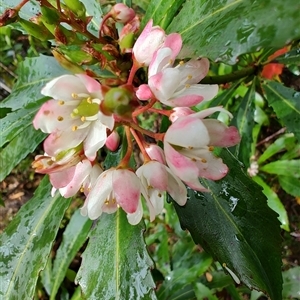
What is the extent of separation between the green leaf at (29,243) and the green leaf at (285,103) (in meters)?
0.60

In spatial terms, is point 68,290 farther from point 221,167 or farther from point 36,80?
point 221,167

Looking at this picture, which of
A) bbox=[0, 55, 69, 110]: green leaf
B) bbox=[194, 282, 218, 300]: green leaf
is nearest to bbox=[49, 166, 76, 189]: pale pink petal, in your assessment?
bbox=[0, 55, 69, 110]: green leaf

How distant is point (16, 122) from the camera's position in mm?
1043

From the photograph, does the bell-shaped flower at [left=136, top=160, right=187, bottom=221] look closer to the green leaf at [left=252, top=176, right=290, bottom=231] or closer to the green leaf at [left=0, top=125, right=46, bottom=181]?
the green leaf at [left=0, top=125, right=46, bottom=181]

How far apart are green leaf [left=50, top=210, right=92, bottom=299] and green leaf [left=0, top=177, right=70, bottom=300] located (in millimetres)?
498

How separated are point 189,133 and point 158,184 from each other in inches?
4.2


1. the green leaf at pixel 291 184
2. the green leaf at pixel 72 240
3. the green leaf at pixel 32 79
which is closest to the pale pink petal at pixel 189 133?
the green leaf at pixel 32 79

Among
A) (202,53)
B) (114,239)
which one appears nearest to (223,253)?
(114,239)

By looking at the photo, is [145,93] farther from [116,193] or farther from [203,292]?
[203,292]

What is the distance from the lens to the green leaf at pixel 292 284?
1.54 metres

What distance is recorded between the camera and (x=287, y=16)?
1.91 ft

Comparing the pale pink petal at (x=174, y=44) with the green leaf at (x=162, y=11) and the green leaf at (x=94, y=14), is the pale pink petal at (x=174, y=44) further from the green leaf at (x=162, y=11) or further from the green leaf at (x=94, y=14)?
the green leaf at (x=94, y=14)

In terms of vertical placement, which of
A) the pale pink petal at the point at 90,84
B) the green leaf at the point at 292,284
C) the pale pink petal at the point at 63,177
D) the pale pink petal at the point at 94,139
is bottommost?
the green leaf at the point at 292,284

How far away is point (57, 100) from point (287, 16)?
1.08ft
